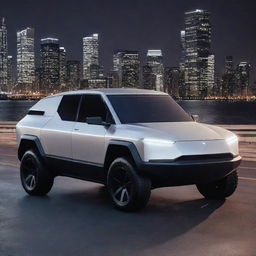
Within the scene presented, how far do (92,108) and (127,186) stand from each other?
5.59ft

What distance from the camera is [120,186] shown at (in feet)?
29.2

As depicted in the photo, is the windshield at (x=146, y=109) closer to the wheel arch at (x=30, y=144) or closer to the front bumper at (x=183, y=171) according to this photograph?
the front bumper at (x=183, y=171)

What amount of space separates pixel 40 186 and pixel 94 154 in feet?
4.89

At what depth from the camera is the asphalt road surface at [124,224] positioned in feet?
21.5

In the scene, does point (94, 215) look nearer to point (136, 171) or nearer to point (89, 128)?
point (136, 171)

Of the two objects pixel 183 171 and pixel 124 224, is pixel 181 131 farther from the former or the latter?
pixel 124 224

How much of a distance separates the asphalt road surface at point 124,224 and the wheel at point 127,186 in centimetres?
17

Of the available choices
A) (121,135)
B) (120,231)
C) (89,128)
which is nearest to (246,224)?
(120,231)

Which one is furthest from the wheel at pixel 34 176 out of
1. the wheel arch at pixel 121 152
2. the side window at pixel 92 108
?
the wheel arch at pixel 121 152

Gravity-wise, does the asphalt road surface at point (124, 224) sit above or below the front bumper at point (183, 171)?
below

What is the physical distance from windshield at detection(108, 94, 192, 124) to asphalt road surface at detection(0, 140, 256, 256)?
130cm

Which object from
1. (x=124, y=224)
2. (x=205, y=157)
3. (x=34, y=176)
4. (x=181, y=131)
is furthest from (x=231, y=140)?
(x=34, y=176)

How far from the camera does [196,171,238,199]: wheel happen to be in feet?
31.1

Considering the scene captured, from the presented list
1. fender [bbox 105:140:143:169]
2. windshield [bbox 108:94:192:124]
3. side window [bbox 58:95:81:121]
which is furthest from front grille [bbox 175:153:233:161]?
side window [bbox 58:95:81:121]
